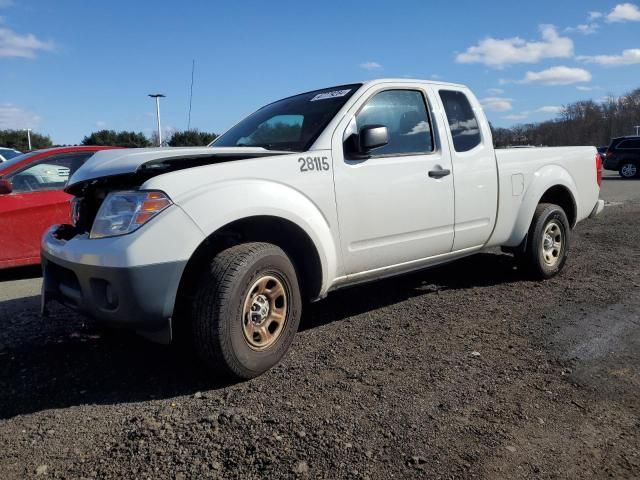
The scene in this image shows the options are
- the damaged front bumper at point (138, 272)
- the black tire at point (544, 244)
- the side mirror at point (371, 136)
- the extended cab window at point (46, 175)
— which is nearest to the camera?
the damaged front bumper at point (138, 272)

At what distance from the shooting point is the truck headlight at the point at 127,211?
295cm

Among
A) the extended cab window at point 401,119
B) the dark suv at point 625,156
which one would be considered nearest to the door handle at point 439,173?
the extended cab window at point 401,119

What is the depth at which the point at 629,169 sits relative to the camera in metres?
24.4

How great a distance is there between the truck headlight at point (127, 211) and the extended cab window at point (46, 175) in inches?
139

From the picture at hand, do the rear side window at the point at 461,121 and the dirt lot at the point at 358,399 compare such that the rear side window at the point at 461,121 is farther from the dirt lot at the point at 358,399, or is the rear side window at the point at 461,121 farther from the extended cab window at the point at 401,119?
the dirt lot at the point at 358,399

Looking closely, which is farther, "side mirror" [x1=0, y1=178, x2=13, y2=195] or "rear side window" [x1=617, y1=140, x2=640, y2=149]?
"rear side window" [x1=617, y1=140, x2=640, y2=149]

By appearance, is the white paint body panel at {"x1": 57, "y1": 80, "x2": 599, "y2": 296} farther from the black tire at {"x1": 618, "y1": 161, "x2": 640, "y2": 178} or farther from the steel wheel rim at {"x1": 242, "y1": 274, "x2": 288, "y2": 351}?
the black tire at {"x1": 618, "y1": 161, "x2": 640, "y2": 178}

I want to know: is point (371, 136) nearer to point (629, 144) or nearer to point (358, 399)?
point (358, 399)

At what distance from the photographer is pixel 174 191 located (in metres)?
3.01

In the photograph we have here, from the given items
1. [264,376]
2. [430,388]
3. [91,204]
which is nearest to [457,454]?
[430,388]

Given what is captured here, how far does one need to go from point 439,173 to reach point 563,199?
7.85 feet

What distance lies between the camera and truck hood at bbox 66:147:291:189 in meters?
3.16

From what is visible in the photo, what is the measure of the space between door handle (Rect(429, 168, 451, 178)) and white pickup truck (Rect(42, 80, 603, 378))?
0.02 m

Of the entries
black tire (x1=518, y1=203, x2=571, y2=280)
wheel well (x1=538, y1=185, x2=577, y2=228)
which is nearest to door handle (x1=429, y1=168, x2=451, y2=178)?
black tire (x1=518, y1=203, x2=571, y2=280)
